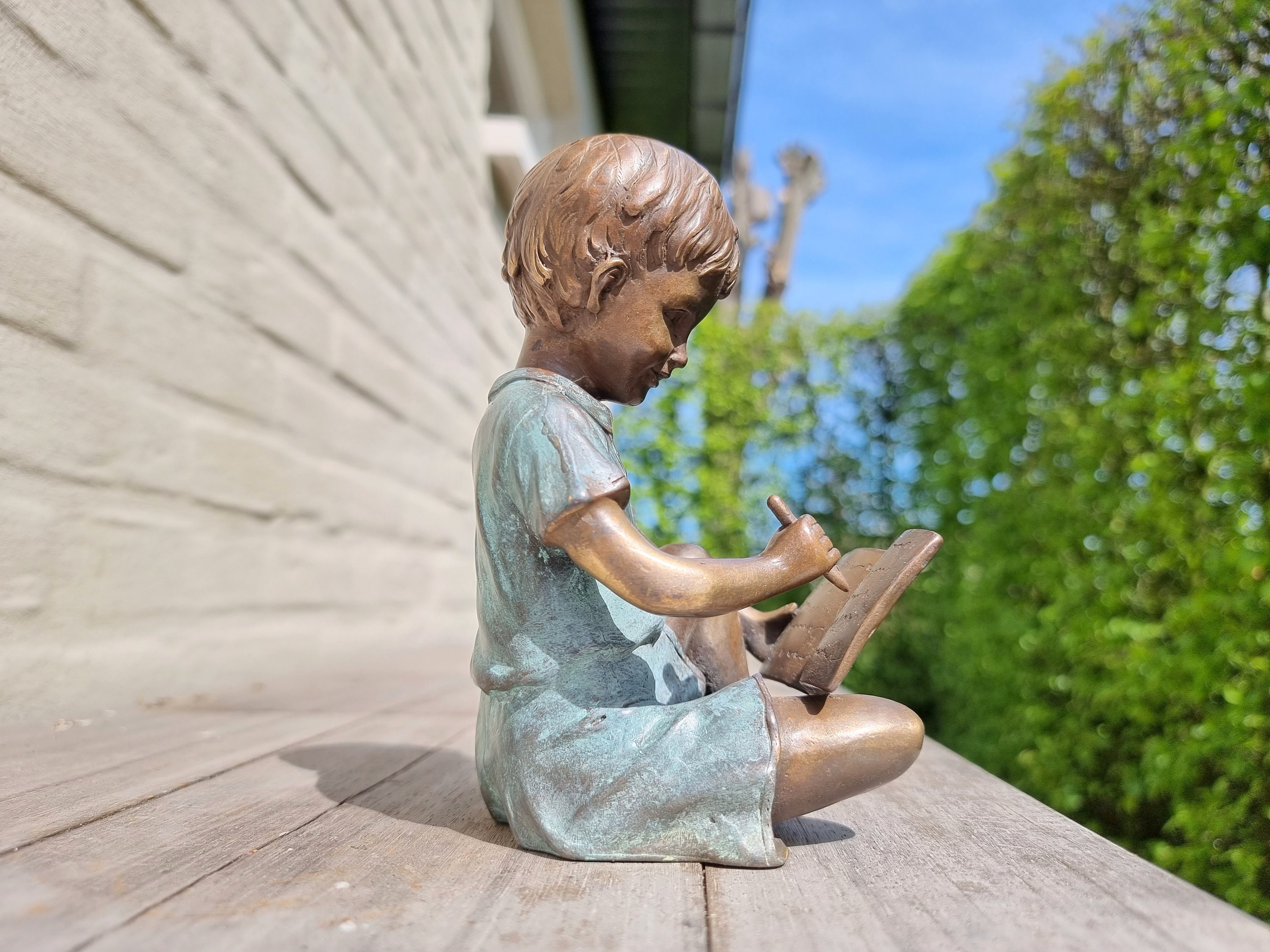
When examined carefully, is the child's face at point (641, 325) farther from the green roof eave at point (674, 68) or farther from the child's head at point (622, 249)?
the green roof eave at point (674, 68)

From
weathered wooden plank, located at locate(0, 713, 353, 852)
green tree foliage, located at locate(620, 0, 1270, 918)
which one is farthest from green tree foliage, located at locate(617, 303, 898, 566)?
weathered wooden plank, located at locate(0, 713, 353, 852)

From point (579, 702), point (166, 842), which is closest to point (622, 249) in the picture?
point (579, 702)

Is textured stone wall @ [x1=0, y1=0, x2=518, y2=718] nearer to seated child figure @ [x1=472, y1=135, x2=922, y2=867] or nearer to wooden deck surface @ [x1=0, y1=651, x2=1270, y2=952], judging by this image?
wooden deck surface @ [x1=0, y1=651, x2=1270, y2=952]

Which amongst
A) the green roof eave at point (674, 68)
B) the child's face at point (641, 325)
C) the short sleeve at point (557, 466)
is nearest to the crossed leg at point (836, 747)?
the short sleeve at point (557, 466)

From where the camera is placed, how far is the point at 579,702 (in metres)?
1.36

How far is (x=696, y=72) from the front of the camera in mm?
6457

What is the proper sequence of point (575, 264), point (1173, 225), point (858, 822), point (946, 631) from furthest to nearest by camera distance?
1. point (946, 631)
2. point (1173, 225)
3. point (858, 822)
4. point (575, 264)

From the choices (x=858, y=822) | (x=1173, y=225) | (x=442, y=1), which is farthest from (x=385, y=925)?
(x=442, y=1)

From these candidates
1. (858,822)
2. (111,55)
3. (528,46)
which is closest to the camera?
(858,822)

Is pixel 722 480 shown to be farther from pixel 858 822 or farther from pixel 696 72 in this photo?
pixel 858 822

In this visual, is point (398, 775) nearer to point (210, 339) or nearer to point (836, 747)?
point (836, 747)

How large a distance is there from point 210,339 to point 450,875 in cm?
177

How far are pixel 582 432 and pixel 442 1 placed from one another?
12.3 feet

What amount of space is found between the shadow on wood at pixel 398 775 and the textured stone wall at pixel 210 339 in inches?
24.5
